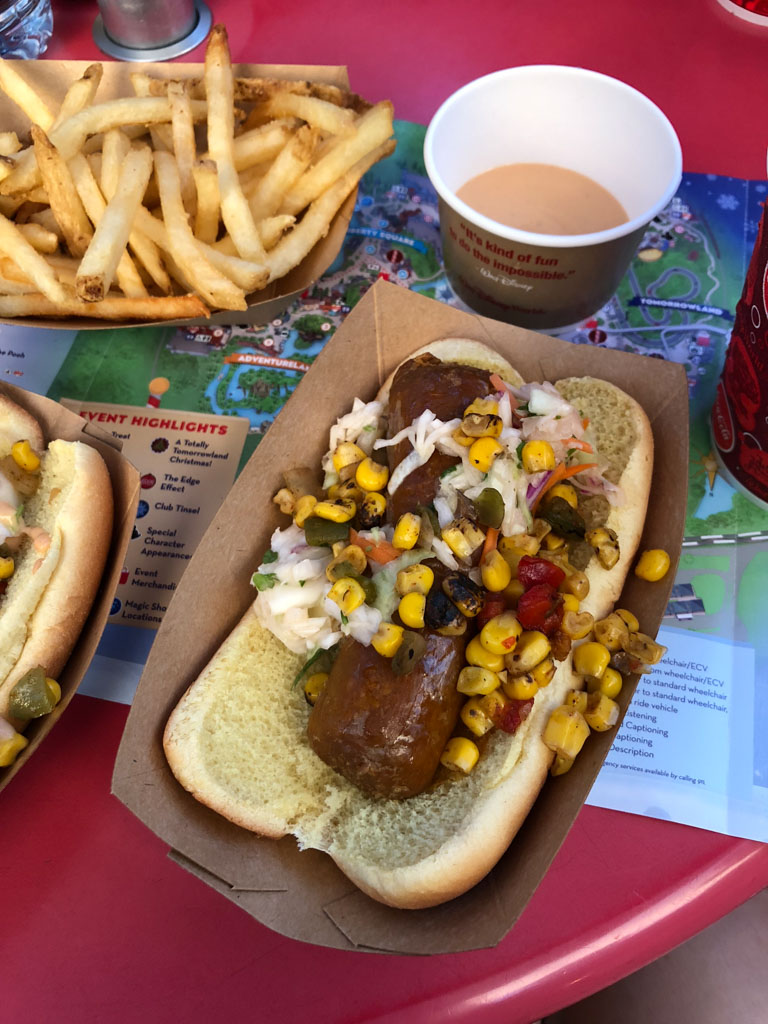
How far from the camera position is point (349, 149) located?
8.27 ft

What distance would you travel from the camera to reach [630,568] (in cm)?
221

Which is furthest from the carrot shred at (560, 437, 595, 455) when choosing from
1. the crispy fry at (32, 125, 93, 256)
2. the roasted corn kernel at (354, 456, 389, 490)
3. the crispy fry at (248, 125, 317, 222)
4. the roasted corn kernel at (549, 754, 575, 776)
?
the crispy fry at (32, 125, 93, 256)

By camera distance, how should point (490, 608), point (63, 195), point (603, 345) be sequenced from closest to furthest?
point (490, 608) < point (63, 195) < point (603, 345)

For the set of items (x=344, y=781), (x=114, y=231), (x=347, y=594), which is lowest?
(x=344, y=781)

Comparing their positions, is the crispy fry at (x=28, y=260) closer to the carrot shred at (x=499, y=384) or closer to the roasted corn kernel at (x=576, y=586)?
the carrot shred at (x=499, y=384)

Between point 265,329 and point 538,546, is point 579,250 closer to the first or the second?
point 538,546

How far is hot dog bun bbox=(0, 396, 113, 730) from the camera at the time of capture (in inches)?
79.1

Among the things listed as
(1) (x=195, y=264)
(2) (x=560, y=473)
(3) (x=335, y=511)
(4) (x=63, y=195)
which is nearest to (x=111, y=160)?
(4) (x=63, y=195)

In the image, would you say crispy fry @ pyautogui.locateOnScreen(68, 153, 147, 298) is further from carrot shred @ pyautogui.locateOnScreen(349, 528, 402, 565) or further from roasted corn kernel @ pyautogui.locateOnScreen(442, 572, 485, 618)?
roasted corn kernel @ pyautogui.locateOnScreen(442, 572, 485, 618)

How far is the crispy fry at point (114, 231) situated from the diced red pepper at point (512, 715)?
5.35 feet

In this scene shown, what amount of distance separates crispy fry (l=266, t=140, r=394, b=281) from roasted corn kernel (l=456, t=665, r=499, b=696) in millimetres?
1451

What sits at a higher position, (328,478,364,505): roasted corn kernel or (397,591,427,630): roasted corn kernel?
(397,591,427,630): roasted corn kernel

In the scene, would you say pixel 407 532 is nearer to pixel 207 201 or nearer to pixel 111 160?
pixel 207 201

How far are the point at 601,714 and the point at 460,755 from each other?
368mm
